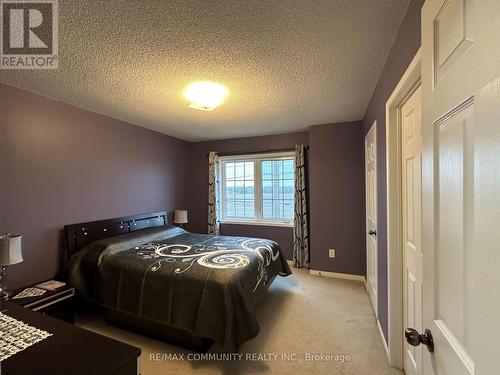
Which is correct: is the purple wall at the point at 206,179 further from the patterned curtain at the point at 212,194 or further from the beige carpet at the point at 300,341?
the beige carpet at the point at 300,341

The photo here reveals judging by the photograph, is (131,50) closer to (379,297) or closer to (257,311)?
(257,311)

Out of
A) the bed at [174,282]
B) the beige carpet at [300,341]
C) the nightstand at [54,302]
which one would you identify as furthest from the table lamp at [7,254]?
the beige carpet at [300,341]

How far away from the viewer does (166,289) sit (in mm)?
2008

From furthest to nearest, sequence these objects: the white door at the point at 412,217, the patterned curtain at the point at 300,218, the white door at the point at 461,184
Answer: the patterned curtain at the point at 300,218 < the white door at the point at 412,217 < the white door at the point at 461,184

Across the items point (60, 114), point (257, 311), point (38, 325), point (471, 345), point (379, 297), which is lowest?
point (257, 311)

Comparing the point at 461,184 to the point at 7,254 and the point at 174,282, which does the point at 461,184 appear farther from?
the point at 7,254

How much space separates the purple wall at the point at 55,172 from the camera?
219 centimetres

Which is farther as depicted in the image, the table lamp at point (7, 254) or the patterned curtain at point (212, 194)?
the patterned curtain at point (212, 194)

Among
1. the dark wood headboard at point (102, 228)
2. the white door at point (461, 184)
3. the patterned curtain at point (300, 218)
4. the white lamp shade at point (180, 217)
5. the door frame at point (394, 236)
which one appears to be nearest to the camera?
the white door at point (461, 184)

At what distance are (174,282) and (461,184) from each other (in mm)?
2020

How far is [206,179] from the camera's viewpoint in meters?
4.69

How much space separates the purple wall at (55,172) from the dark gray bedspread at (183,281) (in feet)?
1.31

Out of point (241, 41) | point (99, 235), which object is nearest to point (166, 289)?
point (99, 235)

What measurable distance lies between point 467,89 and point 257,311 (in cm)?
269
